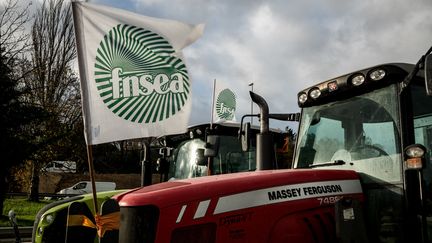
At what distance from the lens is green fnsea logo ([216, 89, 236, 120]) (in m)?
10.8

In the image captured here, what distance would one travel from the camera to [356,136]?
4109 millimetres

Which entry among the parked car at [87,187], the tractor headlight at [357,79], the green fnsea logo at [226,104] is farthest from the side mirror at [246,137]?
the parked car at [87,187]

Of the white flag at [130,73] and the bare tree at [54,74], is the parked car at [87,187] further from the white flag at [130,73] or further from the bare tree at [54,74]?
the white flag at [130,73]

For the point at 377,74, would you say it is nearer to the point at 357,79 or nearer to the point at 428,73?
the point at 357,79

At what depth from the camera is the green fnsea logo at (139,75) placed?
411cm

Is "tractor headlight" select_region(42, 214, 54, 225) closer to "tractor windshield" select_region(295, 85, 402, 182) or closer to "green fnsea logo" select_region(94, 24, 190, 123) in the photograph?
"green fnsea logo" select_region(94, 24, 190, 123)

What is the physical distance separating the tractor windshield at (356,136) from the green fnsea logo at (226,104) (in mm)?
6037

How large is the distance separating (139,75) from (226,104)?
6.99 m

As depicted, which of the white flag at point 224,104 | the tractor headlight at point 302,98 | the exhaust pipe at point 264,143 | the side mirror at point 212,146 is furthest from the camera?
the white flag at point 224,104

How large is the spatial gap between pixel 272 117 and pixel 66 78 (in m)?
24.1

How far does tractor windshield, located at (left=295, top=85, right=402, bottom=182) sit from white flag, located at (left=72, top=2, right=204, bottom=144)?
1193 millimetres

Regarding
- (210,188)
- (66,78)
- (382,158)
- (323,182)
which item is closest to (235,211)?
(210,188)

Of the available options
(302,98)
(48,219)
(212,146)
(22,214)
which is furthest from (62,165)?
(302,98)

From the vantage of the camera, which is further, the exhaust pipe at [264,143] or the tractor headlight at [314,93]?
the exhaust pipe at [264,143]
